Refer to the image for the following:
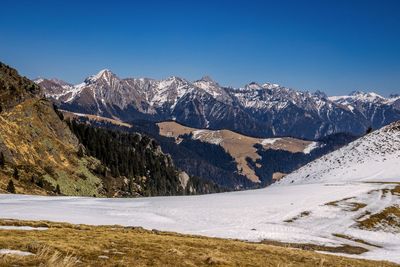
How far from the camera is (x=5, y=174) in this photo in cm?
10031

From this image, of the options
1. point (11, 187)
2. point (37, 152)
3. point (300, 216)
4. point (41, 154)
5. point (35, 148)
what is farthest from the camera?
point (41, 154)

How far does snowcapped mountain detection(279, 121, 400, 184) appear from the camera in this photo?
109m

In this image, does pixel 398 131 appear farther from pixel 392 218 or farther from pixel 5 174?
pixel 5 174

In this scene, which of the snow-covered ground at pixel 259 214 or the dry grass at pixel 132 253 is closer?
the dry grass at pixel 132 253

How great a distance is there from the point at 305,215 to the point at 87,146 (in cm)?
15450

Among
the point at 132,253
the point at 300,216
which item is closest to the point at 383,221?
the point at 300,216

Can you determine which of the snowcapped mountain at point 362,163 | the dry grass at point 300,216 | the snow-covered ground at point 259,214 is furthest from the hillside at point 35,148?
the snowcapped mountain at point 362,163

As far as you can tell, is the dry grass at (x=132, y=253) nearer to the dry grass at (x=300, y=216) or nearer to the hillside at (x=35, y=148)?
the dry grass at (x=300, y=216)

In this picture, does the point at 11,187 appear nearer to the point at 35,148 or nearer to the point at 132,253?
the point at 35,148

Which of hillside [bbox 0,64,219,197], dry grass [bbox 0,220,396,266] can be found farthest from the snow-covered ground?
hillside [bbox 0,64,219,197]

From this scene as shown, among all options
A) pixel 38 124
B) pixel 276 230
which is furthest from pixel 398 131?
pixel 38 124

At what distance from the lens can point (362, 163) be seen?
118m

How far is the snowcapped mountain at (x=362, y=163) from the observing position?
10856 centimetres

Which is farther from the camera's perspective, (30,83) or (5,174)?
(30,83)
